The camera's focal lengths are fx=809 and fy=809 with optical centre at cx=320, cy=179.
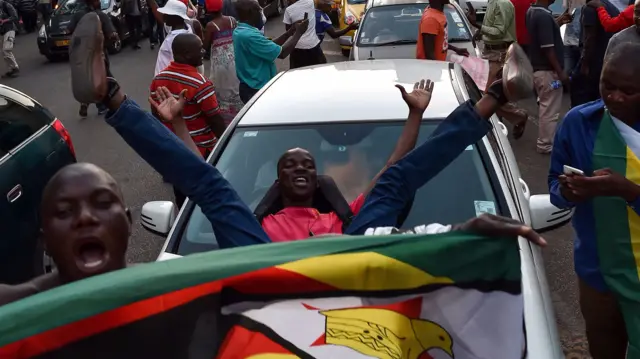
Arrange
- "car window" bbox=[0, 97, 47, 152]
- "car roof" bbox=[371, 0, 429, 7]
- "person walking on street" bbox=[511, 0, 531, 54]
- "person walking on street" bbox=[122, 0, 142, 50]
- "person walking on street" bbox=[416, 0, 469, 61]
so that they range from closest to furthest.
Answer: "car window" bbox=[0, 97, 47, 152], "person walking on street" bbox=[416, 0, 469, 61], "person walking on street" bbox=[511, 0, 531, 54], "car roof" bbox=[371, 0, 429, 7], "person walking on street" bbox=[122, 0, 142, 50]

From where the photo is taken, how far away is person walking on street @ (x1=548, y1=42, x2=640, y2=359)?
297 cm

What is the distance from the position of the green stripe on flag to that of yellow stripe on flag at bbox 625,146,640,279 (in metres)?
0.80

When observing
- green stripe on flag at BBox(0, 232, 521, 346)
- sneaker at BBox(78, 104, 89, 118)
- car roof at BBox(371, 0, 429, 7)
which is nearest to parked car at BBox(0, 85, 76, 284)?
green stripe on flag at BBox(0, 232, 521, 346)

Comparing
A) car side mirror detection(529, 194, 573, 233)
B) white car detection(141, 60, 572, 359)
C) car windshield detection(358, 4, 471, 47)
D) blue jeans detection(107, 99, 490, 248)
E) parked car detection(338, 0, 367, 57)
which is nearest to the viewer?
blue jeans detection(107, 99, 490, 248)

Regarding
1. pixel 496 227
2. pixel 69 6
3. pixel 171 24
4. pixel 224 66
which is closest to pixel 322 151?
pixel 496 227

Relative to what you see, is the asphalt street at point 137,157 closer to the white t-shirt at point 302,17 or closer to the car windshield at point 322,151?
the car windshield at point 322,151

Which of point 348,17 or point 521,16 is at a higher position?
point 521,16

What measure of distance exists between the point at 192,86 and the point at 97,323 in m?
3.62

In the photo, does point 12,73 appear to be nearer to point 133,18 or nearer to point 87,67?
point 133,18

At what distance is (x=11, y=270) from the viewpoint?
4.38m

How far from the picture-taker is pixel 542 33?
7.70 metres

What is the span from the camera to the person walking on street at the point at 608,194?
2.97 m

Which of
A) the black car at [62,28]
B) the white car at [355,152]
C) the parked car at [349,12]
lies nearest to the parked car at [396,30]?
the parked car at [349,12]

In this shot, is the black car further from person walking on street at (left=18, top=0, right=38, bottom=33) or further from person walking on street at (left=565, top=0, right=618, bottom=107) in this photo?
person walking on street at (left=565, top=0, right=618, bottom=107)
